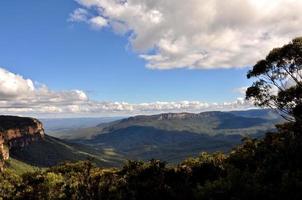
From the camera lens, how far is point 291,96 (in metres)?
77.2

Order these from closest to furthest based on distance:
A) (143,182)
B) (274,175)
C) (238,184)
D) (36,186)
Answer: (238,184) < (274,175) < (143,182) < (36,186)

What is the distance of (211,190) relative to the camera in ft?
148

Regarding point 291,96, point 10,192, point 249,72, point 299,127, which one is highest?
point 249,72

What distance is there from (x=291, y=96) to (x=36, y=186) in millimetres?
54698

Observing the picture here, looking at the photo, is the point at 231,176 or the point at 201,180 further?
the point at 201,180

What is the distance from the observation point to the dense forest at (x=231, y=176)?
4419 cm

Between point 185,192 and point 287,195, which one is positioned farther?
point 185,192

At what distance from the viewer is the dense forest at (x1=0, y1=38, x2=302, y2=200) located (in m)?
44.2

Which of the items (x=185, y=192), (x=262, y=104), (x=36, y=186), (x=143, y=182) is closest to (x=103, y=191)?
(x=143, y=182)

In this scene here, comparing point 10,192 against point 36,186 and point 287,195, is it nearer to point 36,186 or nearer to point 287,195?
point 36,186

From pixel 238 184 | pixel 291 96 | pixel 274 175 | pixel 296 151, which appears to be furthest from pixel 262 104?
pixel 238 184

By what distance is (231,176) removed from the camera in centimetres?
4834

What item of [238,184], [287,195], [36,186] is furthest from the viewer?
[36,186]

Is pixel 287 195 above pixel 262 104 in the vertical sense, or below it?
below
